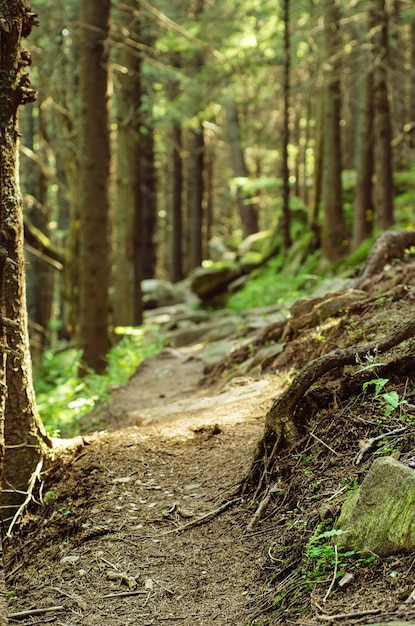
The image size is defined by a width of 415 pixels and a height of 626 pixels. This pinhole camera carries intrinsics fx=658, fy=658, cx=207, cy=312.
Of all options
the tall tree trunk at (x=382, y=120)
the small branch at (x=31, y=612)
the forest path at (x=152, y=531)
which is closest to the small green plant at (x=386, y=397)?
the forest path at (x=152, y=531)

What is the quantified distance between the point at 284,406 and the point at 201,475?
91 centimetres

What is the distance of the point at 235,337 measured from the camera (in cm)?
1011

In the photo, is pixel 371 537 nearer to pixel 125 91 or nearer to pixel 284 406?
pixel 284 406

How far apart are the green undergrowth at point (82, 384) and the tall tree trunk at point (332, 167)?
468 centimetres

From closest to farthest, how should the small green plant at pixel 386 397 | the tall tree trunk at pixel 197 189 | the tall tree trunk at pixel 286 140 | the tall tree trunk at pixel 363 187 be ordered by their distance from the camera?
the small green plant at pixel 386 397 → the tall tree trunk at pixel 363 187 → the tall tree trunk at pixel 286 140 → the tall tree trunk at pixel 197 189

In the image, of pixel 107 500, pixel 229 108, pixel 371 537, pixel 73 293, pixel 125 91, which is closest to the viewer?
pixel 371 537

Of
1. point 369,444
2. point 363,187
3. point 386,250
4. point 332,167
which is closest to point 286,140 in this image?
point 332,167

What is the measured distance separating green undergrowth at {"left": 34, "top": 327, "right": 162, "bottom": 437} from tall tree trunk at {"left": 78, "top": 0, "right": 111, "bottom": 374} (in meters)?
0.53

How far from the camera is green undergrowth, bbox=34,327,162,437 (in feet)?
25.6

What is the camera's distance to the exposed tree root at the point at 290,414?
438 cm

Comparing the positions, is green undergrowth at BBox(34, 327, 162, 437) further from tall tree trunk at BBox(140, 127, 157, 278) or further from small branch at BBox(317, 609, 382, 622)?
tall tree trunk at BBox(140, 127, 157, 278)

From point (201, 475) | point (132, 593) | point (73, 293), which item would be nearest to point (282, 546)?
point (132, 593)

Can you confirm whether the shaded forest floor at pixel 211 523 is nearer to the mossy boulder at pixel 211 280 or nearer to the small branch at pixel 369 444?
the small branch at pixel 369 444

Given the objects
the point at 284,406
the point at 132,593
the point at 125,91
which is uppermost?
the point at 125,91
